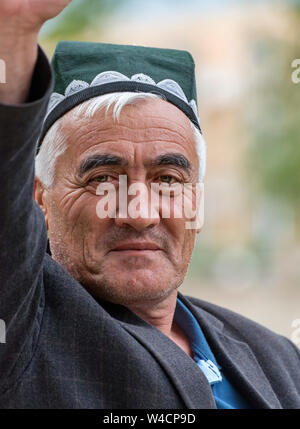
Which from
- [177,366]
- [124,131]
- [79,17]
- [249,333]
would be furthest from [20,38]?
[79,17]

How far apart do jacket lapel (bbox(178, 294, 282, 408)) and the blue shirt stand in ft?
0.07

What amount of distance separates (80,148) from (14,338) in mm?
Answer: 608

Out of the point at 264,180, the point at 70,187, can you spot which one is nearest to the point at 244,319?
the point at 70,187

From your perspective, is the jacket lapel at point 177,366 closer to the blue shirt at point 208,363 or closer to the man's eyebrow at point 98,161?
the blue shirt at point 208,363

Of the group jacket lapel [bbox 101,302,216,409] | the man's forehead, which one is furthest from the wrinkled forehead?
jacket lapel [bbox 101,302,216,409]

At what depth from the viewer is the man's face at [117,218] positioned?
177 centimetres

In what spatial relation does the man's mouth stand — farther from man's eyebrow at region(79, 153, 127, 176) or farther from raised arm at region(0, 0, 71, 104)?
raised arm at region(0, 0, 71, 104)

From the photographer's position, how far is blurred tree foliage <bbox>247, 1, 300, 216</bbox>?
890 centimetres

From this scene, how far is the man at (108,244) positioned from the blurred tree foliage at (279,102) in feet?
23.2

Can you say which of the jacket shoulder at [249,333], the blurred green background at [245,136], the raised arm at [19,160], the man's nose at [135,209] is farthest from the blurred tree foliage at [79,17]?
the raised arm at [19,160]

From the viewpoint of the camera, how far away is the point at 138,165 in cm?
→ 178

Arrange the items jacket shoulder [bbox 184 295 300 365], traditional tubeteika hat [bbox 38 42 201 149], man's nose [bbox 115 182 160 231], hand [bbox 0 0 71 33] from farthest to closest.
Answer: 1. jacket shoulder [bbox 184 295 300 365]
2. traditional tubeteika hat [bbox 38 42 201 149]
3. man's nose [bbox 115 182 160 231]
4. hand [bbox 0 0 71 33]

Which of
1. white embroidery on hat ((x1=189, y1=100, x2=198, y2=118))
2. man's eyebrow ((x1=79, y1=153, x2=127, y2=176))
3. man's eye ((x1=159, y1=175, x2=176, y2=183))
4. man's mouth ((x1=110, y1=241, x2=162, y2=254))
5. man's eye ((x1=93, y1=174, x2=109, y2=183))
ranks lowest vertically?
man's mouth ((x1=110, y1=241, x2=162, y2=254))

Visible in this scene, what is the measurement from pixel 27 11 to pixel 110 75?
71cm
